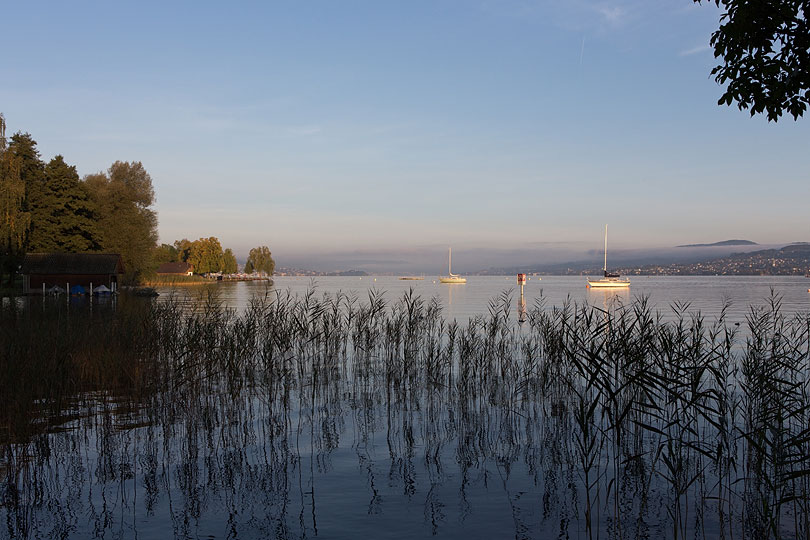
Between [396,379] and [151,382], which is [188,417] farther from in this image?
[396,379]

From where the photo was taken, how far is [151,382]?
1195 centimetres

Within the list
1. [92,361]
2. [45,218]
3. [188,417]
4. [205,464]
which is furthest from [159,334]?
[45,218]

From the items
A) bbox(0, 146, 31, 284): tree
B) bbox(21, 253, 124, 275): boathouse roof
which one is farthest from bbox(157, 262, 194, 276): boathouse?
bbox(0, 146, 31, 284): tree

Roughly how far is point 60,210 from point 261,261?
385ft

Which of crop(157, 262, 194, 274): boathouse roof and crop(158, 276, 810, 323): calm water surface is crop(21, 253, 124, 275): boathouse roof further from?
crop(157, 262, 194, 274): boathouse roof

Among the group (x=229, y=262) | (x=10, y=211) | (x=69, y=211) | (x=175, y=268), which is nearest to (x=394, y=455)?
(x=10, y=211)

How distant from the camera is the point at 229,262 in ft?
559

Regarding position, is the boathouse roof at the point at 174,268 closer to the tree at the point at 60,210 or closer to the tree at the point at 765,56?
the tree at the point at 60,210

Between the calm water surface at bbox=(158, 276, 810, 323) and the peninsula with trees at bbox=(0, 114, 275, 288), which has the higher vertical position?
the peninsula with trees at bbox=(0, 114, 275, 288)

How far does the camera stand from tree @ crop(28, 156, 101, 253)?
5878 centimetres

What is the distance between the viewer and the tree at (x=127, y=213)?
222ft

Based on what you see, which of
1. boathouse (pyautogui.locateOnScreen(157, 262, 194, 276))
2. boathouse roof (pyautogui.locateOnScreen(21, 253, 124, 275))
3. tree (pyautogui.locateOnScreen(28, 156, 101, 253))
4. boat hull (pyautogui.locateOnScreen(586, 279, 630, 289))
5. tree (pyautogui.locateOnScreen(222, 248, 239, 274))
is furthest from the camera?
tree (pyautogui.locateOnScreen(222, 248, 239, 274))

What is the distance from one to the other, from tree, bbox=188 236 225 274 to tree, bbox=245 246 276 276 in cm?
1926

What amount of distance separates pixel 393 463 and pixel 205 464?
2.73m
